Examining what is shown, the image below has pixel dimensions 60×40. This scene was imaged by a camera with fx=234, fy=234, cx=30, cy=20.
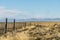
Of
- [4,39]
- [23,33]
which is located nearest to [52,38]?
[23,33]

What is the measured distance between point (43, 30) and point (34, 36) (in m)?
1.54

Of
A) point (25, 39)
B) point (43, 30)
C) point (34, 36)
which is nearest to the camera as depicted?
point (25, 39)

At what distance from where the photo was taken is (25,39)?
52.6 feet

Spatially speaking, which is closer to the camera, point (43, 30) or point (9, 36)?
point (9, 36)

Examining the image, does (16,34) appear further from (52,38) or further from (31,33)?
(52,38)

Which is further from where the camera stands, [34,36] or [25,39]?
[34,36]

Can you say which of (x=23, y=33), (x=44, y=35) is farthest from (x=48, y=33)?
(x=23, y=33)

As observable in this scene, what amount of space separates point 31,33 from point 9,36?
165 cm

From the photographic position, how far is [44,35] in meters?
17.5

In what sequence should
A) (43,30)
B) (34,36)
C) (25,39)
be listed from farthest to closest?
1. (43,30)
2. (34,36)
3. (25,39)

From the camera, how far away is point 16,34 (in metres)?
17.1

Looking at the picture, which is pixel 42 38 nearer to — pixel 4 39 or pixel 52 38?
pixel 52 38

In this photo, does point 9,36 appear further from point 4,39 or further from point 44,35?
point 44,35

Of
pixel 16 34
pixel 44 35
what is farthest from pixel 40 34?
pixel 16 34
